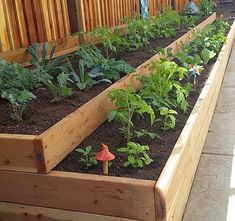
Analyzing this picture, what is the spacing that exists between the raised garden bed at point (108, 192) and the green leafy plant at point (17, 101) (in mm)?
490

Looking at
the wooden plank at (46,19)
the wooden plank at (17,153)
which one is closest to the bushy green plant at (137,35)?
the wooden plank at (46,19)

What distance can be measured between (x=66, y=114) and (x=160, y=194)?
3.63 feet

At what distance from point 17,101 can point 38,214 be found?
0.98 metres

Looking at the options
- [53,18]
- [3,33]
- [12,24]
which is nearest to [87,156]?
[3,33]

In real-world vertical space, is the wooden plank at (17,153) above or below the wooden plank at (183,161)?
above

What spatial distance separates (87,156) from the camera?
2.41 meters

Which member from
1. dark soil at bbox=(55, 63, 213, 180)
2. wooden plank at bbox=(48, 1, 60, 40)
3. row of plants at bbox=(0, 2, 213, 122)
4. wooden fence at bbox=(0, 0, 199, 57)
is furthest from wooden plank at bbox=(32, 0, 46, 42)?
dark soil at bbox=(55, 63, 213, 180)

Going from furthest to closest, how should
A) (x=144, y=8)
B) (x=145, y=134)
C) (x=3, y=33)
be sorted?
(x=144, y=8) < (x=3, y=33) < (x=145, y=134)

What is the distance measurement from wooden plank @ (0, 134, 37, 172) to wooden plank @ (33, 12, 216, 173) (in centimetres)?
7

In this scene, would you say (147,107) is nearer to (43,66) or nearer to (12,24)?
(43,66)

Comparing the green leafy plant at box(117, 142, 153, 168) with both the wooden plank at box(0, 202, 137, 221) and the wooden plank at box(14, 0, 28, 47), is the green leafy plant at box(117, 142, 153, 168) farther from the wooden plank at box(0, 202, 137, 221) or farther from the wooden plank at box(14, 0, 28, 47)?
the wooden plank at box(14, 0, 28, 47)

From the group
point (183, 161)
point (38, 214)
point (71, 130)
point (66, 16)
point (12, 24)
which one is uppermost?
point (12, 24)

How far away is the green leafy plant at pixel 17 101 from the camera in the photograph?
2.66m

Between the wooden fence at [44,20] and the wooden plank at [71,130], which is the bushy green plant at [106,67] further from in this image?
the wooden fence at [44,20]
